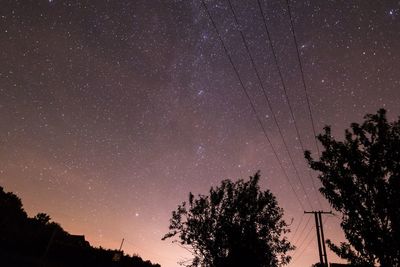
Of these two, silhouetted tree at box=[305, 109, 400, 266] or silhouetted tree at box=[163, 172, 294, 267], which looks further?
silhouetted tree at box=[163, 172, 294, 267]

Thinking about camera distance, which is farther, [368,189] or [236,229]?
[236,229]

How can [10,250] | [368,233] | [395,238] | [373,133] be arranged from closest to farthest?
[395,238], [368,233], [373,133], [10,250]

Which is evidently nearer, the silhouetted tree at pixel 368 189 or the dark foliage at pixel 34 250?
the silhouetted tree at pixel 368 189

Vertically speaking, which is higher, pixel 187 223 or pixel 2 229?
pixel 187 223

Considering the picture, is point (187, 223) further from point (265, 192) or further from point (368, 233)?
point (368, 233)

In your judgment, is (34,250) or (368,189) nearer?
(368,189)

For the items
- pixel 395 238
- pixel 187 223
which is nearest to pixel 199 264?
pixel 187 223

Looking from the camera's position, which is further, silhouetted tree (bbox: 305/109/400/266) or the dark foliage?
the dark foliage

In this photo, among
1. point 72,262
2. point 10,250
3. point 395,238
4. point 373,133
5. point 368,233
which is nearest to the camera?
point 395,238

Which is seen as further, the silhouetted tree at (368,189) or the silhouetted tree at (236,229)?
the silhouetted tree at (236,229)

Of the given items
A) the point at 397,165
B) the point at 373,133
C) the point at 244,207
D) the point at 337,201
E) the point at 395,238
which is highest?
the point at 244,207

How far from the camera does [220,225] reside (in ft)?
104

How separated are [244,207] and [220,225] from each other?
123 inches

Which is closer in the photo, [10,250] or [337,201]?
[337,201]
